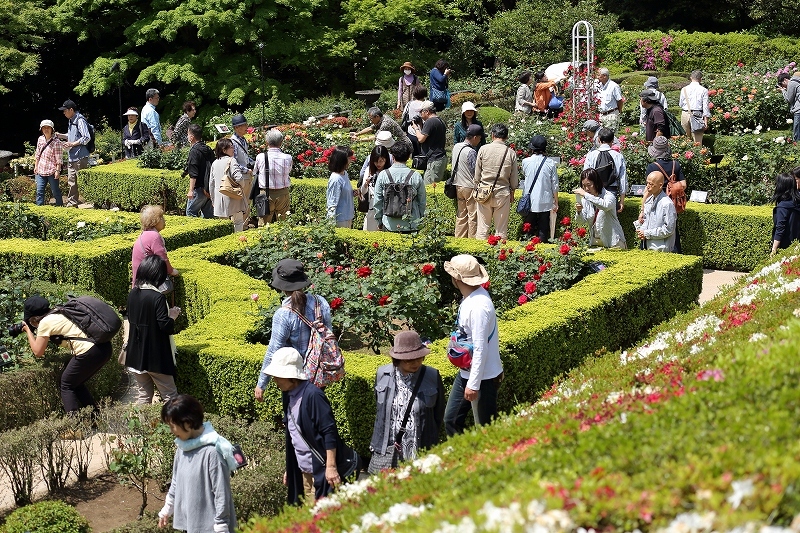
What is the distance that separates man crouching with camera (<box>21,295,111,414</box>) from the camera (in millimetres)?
7496

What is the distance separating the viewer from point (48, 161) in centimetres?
1461

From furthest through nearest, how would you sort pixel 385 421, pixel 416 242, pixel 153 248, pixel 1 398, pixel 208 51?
1. pixel 208 51
2. pixel 416 242
3. pixel 153 248
4. pixel 1 398
5. pixel 385 421

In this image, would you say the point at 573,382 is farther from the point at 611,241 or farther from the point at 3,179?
the point at 3,179

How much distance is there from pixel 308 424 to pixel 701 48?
25.1 m

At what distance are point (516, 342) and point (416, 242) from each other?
112 inches

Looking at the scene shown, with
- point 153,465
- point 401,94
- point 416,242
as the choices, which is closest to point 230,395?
point 153,465

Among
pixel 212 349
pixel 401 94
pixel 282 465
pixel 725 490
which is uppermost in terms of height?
pixel 401 94

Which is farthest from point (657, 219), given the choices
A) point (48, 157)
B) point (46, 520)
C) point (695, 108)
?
point (48, 157)

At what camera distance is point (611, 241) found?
32.5 ft

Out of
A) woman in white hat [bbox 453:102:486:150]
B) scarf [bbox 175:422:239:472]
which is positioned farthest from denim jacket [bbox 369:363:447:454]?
woman in white hat [bbox 453:102:486:150]

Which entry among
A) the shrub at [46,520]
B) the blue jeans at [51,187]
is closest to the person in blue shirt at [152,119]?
the blue jeans at [51,187]

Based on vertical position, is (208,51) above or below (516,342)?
above

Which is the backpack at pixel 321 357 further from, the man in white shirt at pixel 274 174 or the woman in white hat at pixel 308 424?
the man in white shirt at pixel 274 174

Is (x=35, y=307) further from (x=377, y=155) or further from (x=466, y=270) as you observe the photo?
(x=377, y=155)
